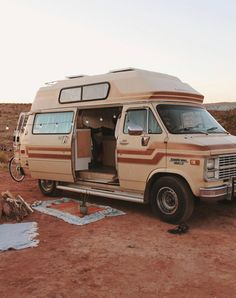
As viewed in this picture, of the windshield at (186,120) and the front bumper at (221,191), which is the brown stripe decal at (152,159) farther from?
the front bumper at (221,191)

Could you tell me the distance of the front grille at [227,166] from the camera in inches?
292

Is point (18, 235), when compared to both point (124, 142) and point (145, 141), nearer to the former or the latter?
point (124, 142)

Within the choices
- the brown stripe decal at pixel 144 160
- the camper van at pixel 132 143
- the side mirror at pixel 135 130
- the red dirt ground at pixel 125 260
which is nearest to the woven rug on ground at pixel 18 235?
the red dirt ground at pixel 125 260

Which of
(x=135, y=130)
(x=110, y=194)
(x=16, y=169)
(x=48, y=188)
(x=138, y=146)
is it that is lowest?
(x=48, y=188)

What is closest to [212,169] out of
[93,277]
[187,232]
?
[187,232]

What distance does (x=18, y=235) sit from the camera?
6.94m

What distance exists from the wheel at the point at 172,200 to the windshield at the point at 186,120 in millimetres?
1002

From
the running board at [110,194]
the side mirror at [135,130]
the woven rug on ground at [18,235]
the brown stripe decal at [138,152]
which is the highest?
the side mirror at [135,130]

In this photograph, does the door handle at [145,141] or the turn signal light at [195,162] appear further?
the door handle at [145,141]

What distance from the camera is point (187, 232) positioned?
720 centimetres

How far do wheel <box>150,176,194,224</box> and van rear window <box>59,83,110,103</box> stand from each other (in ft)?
7.97

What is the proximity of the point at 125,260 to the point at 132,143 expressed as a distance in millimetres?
2957

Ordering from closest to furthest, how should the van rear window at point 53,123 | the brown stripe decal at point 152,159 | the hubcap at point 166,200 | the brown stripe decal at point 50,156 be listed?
the brown stripe decal at point 152,159 → the hubcap at point 166,200 → the brown stripe decal at point 50,156 → the van rear window at point 53,123

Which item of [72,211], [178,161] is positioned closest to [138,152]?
[178,161]
